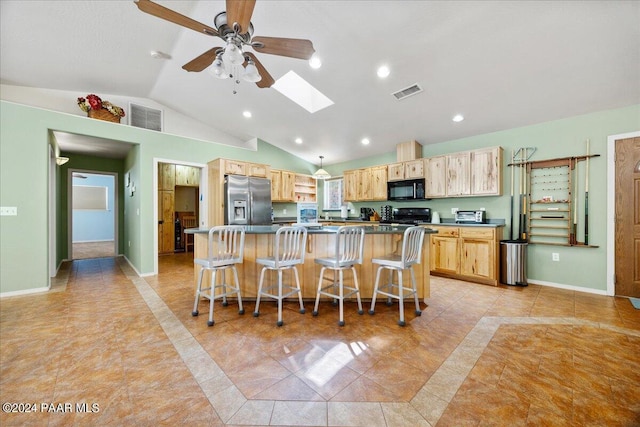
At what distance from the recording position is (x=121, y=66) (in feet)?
12.2

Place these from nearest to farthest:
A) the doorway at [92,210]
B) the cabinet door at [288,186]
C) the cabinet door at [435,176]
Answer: the cabinet door at [435,176], the cabinet door at [288,186], the doorway at [92,210]

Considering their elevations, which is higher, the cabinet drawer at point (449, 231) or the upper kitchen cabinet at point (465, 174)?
the upper kitchen cabinet at point (465, 174)

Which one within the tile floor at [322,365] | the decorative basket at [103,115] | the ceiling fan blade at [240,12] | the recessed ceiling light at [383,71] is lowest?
the tile floor at [322,365]

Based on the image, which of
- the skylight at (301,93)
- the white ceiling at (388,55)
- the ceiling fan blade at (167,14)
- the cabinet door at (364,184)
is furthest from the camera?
the cabinet door at (364,184)

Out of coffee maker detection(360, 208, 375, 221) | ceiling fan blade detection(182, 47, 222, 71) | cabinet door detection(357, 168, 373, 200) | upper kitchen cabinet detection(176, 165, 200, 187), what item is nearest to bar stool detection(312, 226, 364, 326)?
ceiling fan blade detection(182, 47, 222, 71)

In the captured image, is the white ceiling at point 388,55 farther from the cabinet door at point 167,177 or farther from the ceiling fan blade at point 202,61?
the cabinet door at point 167,177

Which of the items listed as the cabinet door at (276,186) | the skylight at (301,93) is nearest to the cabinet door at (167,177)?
the cabinet door at (276,186)

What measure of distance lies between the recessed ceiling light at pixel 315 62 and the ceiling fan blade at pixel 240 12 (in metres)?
1.57

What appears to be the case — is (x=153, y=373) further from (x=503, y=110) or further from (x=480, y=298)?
(x=503, y=110)

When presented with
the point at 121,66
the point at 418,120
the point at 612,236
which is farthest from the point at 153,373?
the point at 612,236

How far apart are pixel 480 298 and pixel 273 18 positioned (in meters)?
4.20

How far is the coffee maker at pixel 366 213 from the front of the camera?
619 cm

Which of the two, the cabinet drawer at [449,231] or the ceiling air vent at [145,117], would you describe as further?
the ceiling air vent at [145,117]

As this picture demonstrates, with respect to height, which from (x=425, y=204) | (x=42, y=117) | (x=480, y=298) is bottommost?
(x=480, y=298)
